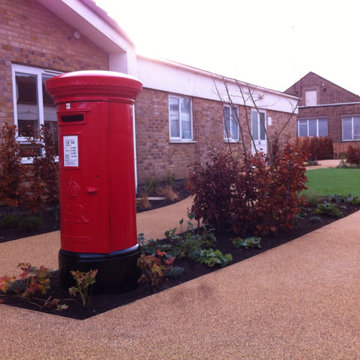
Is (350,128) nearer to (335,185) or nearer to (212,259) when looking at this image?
(335,185)

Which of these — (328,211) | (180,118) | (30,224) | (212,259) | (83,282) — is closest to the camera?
(83,282)

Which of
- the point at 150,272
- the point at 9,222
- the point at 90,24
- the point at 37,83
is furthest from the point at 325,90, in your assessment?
the point at 150,272

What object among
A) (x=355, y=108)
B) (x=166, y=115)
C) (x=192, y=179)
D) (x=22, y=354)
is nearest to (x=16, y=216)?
(x=192, y=179)

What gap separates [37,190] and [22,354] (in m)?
5.09

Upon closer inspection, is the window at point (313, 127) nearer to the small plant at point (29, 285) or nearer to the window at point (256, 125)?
the window at point (256, 125)

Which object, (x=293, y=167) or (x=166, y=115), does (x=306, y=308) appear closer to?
(x=293, y=167)

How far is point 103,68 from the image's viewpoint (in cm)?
1150

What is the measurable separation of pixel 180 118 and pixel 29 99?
6469 mm

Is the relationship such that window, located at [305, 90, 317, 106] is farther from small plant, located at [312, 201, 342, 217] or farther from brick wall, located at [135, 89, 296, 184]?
small plant, located at [312, 201, 342, 217]

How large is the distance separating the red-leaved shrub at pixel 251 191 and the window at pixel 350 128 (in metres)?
32.3

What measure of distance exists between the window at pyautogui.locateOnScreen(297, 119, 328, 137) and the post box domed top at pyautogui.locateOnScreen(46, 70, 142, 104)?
35839 mm

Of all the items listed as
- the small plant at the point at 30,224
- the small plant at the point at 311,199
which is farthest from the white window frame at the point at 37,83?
the small plant at the point at 311,199

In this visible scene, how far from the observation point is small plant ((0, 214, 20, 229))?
25.8ft

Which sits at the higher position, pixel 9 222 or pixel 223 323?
pixel 9 222
